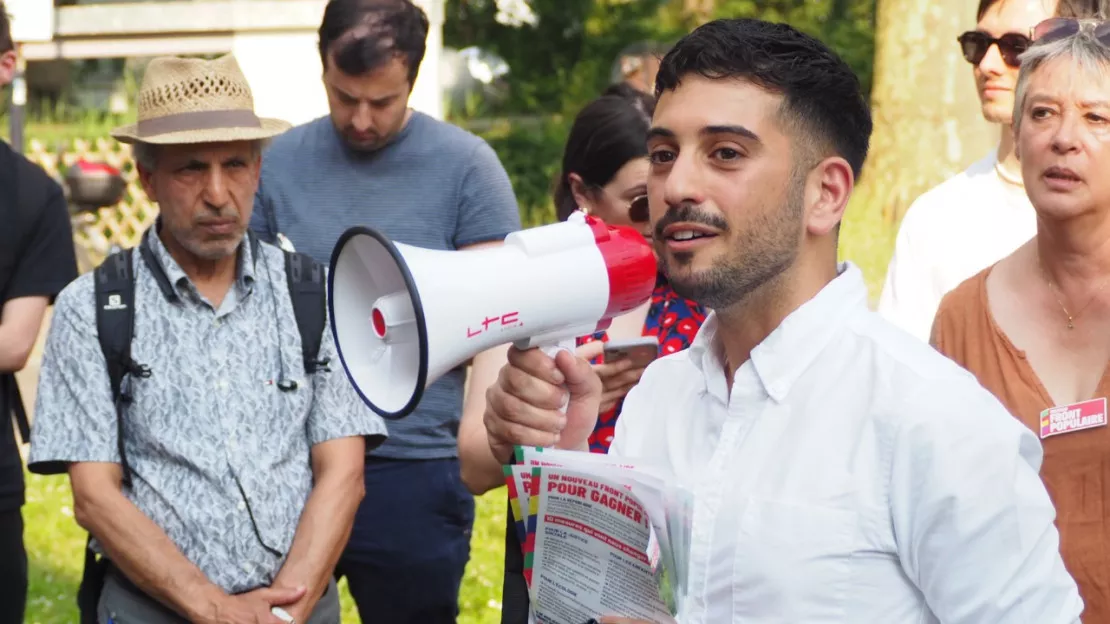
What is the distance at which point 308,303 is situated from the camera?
12.3 ft

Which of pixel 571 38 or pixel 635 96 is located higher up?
pixel 571 38

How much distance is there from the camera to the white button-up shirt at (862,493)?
193 centimetres

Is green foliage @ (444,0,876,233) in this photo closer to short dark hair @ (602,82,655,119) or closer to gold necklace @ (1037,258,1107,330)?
short dark hair @ (602,82,655,119)

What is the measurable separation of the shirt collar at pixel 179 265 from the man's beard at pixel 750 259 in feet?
5.91

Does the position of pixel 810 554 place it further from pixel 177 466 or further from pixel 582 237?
pixel 177 466

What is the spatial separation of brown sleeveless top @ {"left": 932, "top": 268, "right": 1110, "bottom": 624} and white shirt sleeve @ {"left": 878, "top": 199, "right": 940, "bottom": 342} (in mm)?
1056

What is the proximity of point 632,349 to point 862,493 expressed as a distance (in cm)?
134

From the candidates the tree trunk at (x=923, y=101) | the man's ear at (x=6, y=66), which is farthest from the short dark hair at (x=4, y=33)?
the tree trunk at (x=923, y=101)

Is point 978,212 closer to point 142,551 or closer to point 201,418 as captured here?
point 201,418

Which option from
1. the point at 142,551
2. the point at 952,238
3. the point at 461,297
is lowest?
the point at 142,551

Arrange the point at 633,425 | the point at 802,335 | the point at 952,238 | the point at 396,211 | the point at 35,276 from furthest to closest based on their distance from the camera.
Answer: the point at 396,211
the point at 35,276
the point at 952,238
the point at 633,425
the point at 802,335

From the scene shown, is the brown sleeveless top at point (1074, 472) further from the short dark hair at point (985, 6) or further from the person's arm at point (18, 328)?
the person's arm at point (18, 328)

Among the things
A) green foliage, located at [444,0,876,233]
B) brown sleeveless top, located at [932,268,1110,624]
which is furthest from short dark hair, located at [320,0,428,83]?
green foliage, located at [444,0,876,233]

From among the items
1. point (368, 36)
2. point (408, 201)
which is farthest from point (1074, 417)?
point (368, 36)
